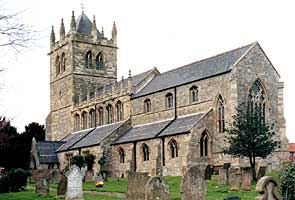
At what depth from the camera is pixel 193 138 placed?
145 ft

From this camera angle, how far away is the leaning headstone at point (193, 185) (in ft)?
66.3

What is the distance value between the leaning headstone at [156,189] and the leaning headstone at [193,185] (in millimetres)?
661

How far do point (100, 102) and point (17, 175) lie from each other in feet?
79.9

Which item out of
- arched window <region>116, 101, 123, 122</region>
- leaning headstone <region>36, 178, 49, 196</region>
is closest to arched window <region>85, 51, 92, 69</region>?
arched window <region>116, 101, 123, 122</region>

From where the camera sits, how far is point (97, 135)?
189ft

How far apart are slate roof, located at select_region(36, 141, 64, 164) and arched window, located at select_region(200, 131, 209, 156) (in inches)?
913

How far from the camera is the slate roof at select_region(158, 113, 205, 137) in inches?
1772

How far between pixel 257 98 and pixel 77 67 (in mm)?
28758

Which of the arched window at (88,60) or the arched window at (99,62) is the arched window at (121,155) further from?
the arched window at (99,62)

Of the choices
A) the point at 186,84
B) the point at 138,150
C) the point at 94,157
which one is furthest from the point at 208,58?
the point at 94,157

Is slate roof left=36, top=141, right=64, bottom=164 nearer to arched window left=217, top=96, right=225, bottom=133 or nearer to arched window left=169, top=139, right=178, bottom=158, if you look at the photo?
arched window left=169, top=139, right=178, bottom=158

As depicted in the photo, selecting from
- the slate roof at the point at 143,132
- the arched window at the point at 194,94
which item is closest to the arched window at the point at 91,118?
the slate roof at the point at 143,132

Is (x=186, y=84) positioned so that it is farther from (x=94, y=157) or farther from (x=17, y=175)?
(x=17, y=175)

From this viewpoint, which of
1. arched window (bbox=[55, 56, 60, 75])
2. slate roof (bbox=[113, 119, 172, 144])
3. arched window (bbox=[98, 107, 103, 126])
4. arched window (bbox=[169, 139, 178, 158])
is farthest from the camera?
arched window (bbox=[55, 56, 60, 75])
